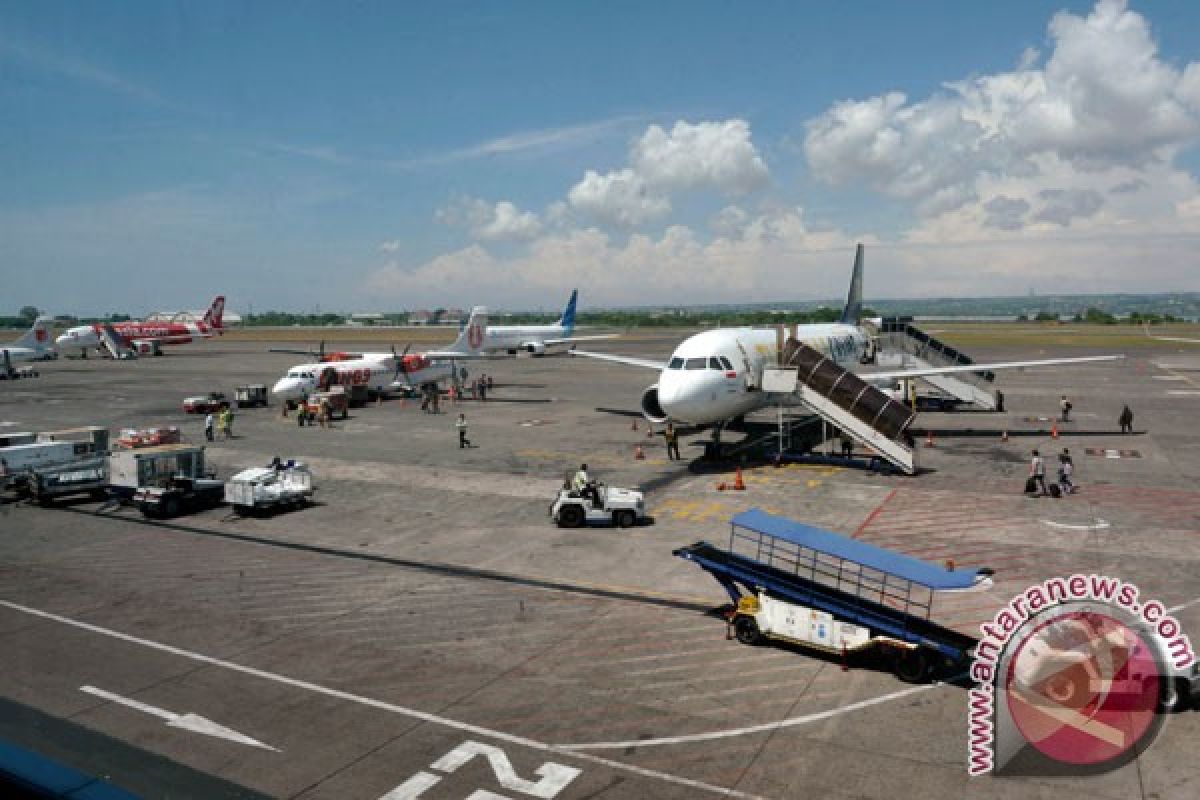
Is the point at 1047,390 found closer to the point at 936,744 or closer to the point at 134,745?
the point at 936,744

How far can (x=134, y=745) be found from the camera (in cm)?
1345

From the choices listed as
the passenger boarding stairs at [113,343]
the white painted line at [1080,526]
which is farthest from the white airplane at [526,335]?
the white painted line at [1080,526]

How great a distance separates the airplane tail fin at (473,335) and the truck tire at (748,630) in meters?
59.0

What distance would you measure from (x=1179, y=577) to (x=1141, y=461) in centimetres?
1855

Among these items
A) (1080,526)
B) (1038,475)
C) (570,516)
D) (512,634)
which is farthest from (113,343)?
(1080,526)

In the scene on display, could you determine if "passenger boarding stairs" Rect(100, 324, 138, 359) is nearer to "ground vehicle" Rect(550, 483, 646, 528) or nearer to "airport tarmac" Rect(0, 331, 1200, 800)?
"airport tarmac" Rect(0, 331, 1200, 800)

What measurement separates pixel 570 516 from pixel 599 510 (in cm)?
105

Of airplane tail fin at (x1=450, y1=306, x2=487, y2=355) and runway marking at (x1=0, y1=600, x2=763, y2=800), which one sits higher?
airplane tail fin at (x1=450, y1=306, x2=487, y2=355)

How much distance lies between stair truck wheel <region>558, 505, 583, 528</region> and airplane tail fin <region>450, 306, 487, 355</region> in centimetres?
4852

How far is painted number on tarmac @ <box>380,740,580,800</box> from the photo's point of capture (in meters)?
11.9

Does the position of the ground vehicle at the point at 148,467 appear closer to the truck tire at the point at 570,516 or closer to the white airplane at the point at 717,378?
the truck tire at the point at 570,516

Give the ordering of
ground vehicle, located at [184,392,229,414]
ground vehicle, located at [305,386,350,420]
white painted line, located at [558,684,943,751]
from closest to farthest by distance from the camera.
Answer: white painted line, located at [558,684,943,751] → ground vehicle, located at [305,386,350,420] → ground vehicle, located at [184,392,229,414]

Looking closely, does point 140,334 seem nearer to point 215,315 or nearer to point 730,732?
point 215,315

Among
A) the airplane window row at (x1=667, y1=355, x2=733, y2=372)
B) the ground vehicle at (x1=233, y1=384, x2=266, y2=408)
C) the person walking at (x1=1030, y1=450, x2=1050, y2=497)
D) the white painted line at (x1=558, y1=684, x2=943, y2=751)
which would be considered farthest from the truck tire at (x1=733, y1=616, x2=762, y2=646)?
the ground vehicle at (x1=233, y1=384, x2=266, y2=408)
